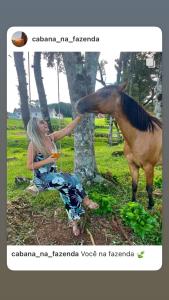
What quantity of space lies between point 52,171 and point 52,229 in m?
0.45

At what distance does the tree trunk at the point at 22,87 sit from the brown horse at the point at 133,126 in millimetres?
404

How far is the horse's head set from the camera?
415 centimetres

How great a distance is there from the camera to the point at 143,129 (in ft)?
14.1

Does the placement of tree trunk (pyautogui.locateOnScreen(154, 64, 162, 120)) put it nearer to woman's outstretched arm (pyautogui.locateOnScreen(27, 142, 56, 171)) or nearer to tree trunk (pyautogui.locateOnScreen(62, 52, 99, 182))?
tree trunk (pyautogui.locateOnScreen(62, 52, 99, 182))

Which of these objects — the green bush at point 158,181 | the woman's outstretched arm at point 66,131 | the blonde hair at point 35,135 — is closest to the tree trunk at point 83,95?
the woman's outstretched arm at point 66,131

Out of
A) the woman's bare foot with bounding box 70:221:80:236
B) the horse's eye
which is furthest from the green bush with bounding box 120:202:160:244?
the horse's eye

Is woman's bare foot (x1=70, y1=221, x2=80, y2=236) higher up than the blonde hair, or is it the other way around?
the blonde hair

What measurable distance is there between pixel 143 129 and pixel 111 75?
0.51m

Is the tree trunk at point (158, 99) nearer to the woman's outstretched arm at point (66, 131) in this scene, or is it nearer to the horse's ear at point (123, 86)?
the horse's ear at point (123, 86)

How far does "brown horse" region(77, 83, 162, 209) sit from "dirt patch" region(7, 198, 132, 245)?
32 cm

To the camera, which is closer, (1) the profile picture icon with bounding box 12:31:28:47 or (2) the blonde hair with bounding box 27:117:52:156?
(1) the profile picture icon with bounding box 12:31:28:47

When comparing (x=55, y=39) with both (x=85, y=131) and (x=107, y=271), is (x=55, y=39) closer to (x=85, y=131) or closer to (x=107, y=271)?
(x=85, y=131)

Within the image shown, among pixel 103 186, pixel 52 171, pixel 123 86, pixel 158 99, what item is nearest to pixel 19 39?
pixel 123 86

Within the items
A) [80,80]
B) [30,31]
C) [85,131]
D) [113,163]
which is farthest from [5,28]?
[113,163]
